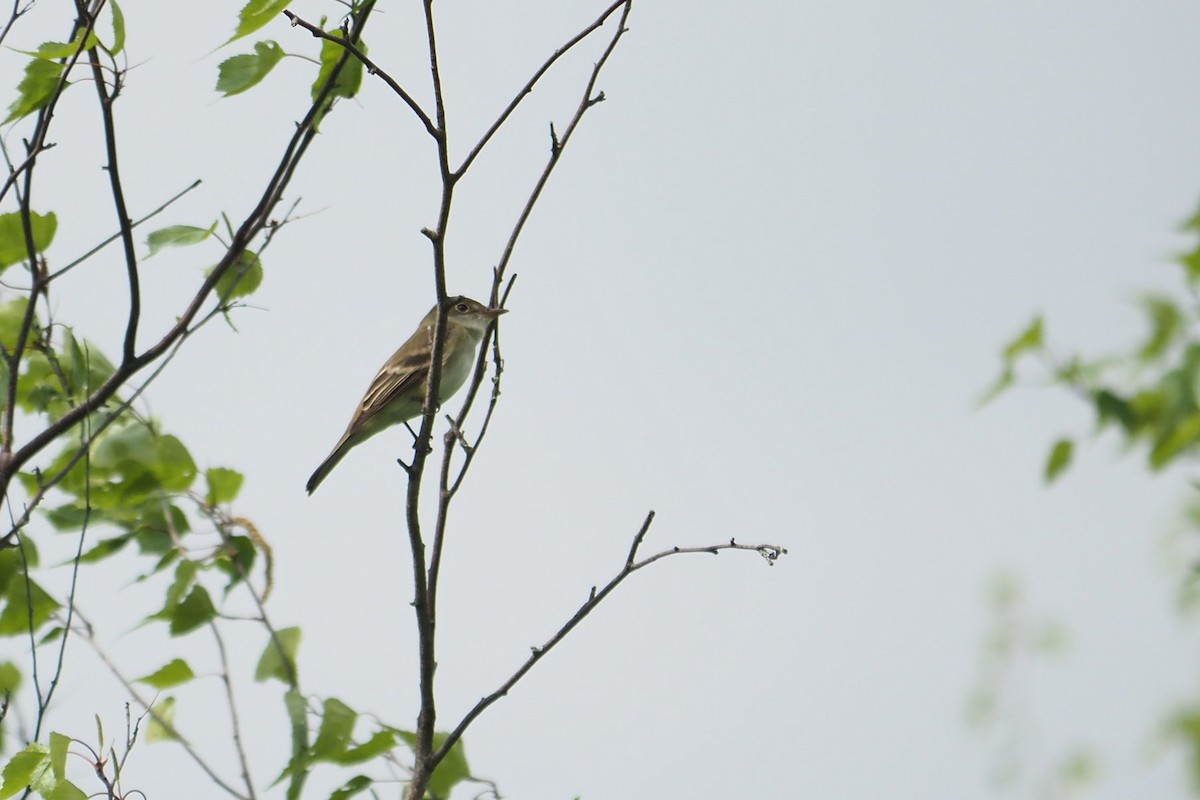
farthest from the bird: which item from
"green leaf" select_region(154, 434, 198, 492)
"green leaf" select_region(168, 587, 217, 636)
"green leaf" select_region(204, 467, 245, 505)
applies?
"green leaf" select_region(168, 587, 217, 636)

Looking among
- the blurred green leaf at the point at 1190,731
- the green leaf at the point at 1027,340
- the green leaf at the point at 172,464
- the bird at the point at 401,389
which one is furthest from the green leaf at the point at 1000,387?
the bird at the point at 401,389

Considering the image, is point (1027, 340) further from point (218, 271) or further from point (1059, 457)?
point (218, 271)

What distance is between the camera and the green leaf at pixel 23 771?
3.89 meters

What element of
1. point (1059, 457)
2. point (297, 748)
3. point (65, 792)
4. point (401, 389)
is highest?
point (401, 389)

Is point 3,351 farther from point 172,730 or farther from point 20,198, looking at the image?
point 172,730

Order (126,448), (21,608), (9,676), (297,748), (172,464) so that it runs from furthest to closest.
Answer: (9,676), (126,448), (172,464), (21,608), (297,748)

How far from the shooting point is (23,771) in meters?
3.90

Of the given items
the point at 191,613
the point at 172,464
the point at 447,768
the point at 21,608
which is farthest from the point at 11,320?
the point at 447,768

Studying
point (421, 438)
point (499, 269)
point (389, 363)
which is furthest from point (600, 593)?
point (389, 363)

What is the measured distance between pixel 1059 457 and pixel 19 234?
3719 millimetres

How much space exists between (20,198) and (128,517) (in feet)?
4.19

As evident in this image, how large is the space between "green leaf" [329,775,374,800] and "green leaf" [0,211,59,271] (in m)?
2.14

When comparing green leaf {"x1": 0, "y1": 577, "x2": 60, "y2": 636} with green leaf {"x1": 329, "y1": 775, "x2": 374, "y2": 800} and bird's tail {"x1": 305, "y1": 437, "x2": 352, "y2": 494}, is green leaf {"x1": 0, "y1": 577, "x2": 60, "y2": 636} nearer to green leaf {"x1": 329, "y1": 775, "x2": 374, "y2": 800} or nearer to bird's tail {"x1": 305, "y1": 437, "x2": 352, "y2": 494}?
green leaf {"x1": 329, "y1": 775, "x2": 374, "y2": 800}

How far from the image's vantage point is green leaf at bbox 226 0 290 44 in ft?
11.8
